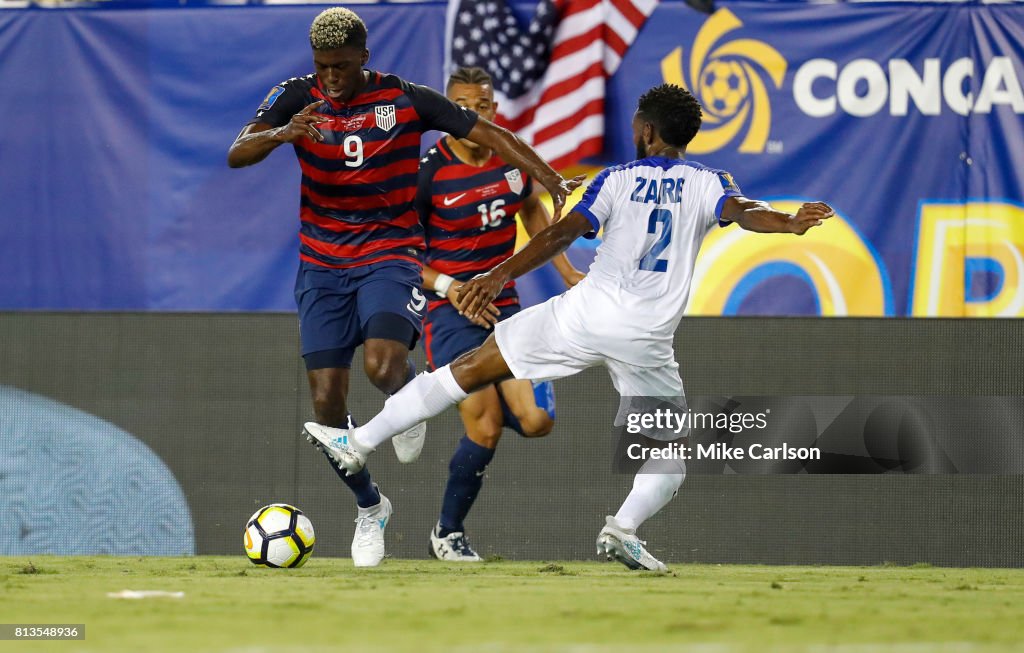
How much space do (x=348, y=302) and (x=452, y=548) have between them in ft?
5.87

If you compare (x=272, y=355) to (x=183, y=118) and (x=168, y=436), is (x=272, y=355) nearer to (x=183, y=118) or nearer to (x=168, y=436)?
(x=168, y=436)

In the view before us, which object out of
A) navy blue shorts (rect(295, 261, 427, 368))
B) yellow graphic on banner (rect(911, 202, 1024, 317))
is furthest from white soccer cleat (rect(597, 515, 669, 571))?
yellow graphic on banner (rect(911, 202, 1024, 317))

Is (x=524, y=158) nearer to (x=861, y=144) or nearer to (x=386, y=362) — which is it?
(x=386, y=362)

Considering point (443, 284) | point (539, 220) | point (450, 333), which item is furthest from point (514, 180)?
point (450, 333)

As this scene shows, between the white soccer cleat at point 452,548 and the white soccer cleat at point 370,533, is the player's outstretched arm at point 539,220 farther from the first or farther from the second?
the white soccer cleat at point 370,533

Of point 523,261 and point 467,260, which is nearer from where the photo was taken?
point 523,261

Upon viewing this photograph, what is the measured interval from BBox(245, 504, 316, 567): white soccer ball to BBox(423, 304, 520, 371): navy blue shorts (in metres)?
1.48

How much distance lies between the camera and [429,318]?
7.55 m

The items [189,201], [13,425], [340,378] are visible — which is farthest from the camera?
[189,201]

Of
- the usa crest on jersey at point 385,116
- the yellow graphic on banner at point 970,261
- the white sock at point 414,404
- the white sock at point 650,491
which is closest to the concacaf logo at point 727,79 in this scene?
the yellow graphic on banner at point 970,261

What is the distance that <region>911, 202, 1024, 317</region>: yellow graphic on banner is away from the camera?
873cm

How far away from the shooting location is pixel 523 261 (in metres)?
5.58

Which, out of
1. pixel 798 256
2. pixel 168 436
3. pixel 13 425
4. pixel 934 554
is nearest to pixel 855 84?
pixel 798 256

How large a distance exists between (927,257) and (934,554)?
198 centimetres
